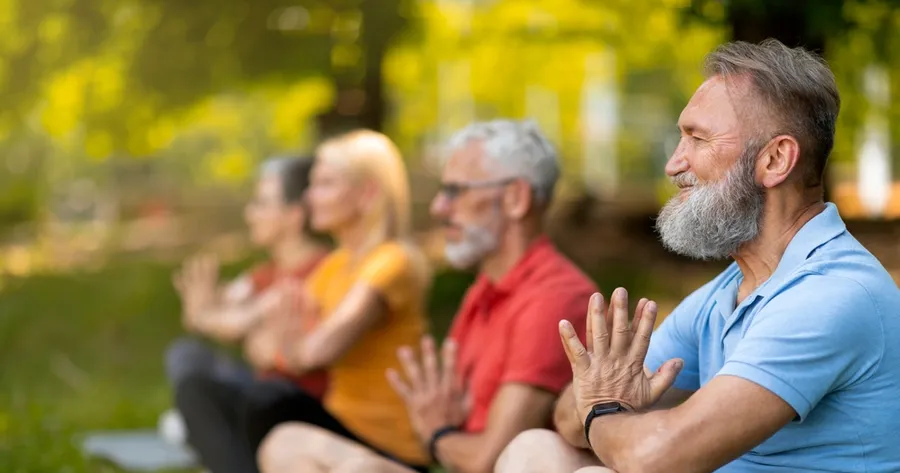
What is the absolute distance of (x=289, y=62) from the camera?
9805 millimetres

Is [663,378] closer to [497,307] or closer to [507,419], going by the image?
[507,419]

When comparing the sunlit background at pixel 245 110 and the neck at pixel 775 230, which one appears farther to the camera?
the sunlit background at pixel 245 110

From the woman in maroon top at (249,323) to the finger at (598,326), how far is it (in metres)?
2.07

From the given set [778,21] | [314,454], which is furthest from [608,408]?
[778,21]

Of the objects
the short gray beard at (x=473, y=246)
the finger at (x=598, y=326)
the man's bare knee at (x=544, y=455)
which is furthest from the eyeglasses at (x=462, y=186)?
the finger at (x=598, y=326)

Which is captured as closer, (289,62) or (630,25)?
(630,25)

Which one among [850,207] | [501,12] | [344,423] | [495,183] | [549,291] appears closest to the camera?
[549,291]

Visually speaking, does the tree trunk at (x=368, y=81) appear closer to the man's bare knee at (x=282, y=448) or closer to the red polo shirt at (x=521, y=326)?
the man's bare knee at (x=282, y=448)

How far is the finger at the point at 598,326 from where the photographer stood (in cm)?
248

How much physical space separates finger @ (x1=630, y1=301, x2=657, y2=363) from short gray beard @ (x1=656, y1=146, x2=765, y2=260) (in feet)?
0.62

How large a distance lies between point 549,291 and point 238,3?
633 cm

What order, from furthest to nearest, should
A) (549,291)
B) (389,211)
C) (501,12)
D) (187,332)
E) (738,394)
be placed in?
(501,12) < (187,332) < (389,211) < (549,291) < (738,394)

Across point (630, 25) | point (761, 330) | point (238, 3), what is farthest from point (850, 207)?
point (761, 330)

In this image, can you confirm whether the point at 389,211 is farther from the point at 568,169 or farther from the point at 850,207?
the point at 568,169
